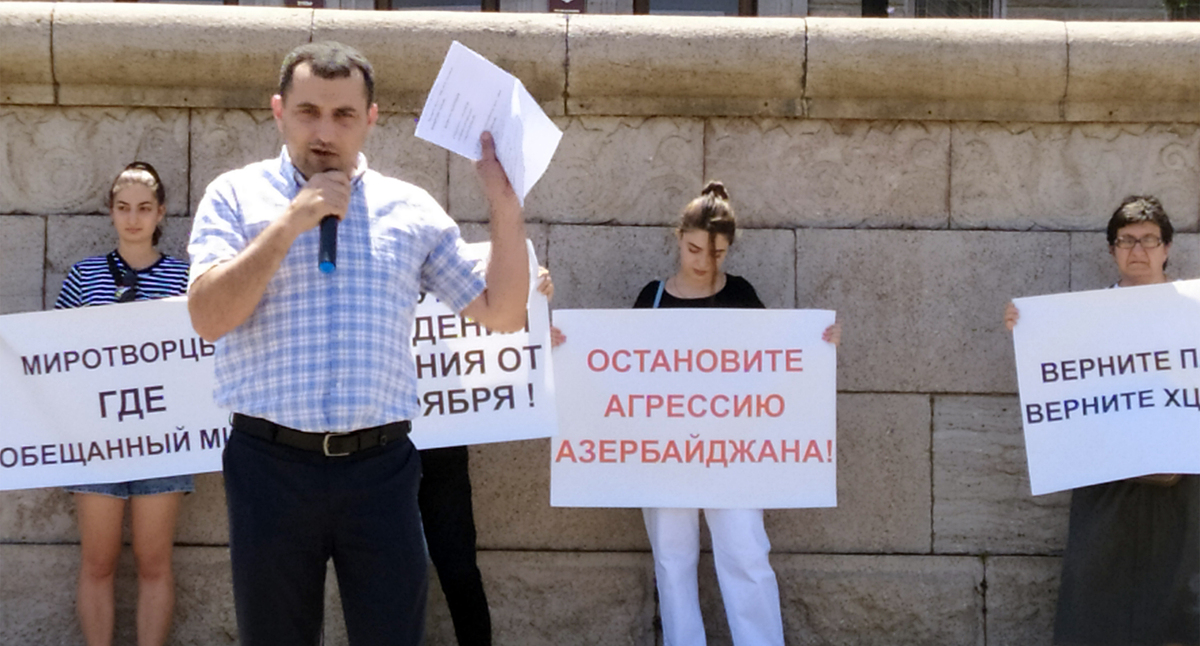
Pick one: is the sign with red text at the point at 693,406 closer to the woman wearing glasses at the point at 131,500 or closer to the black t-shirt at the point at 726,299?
the black t-shirt at the point at 726,299

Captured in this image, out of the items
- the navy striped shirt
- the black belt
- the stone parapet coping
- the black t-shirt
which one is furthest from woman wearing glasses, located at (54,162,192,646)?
the black belt

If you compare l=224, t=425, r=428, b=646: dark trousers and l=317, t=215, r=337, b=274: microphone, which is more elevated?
l=317, t=215, r=337, b=274: microphone

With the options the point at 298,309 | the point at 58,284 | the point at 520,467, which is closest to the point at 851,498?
the point at 520,467

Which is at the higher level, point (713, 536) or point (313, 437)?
point (313, 437)

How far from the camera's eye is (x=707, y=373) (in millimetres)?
5004

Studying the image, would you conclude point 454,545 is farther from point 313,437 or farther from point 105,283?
point 313,437

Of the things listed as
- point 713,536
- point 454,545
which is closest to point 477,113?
point 454,545

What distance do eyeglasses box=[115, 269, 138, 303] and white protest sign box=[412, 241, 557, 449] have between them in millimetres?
1148

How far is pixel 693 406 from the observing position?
16.4ft

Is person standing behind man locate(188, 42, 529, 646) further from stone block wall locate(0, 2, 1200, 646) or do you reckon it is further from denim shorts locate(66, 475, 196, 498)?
stone block wall locate(0, 2, 1200, 646)

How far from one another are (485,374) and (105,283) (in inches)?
62.1

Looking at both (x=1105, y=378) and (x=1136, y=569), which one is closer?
(x=1136, y=569)

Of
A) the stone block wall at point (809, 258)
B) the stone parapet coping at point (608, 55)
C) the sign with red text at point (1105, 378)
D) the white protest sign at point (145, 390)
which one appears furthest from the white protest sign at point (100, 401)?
the sign with red text at point (1105, 378)

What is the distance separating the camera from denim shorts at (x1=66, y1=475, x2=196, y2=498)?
4.95 m
